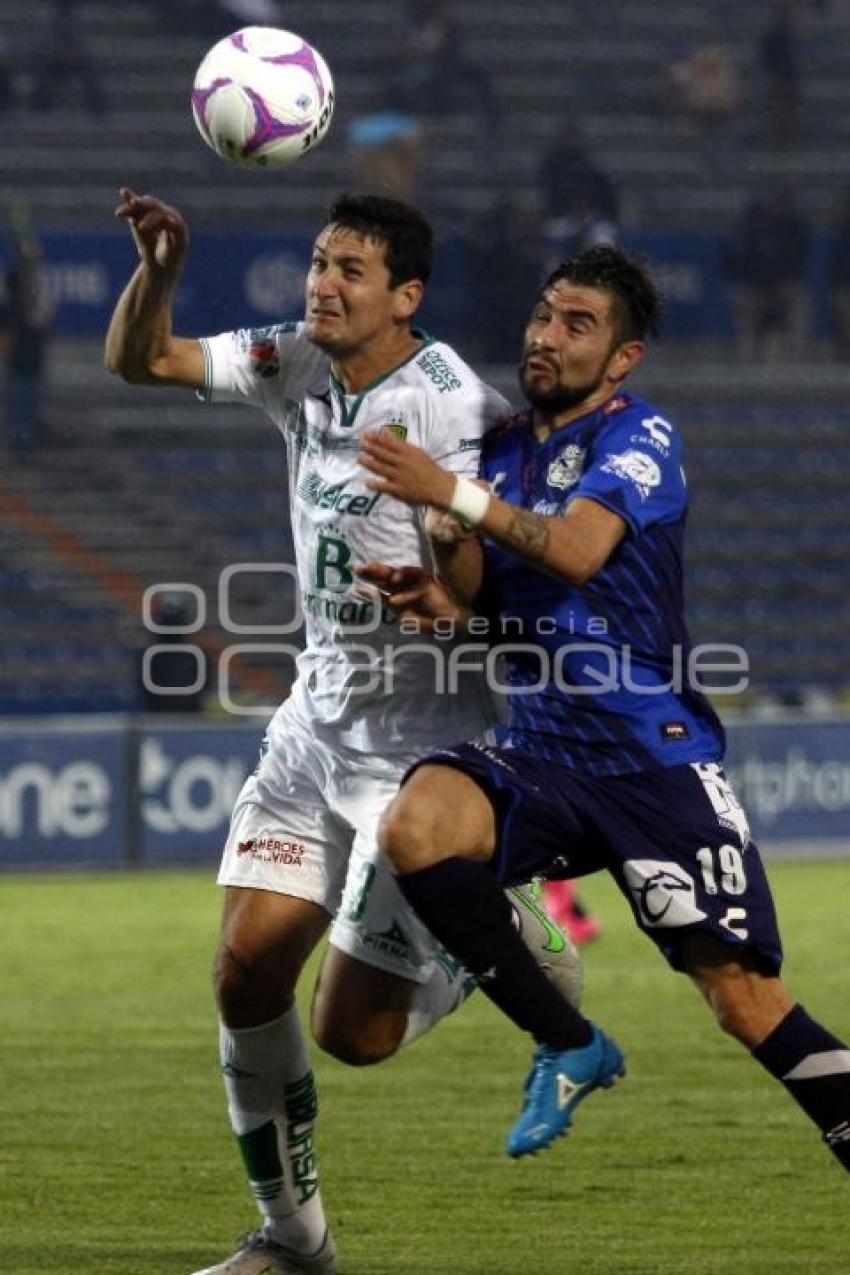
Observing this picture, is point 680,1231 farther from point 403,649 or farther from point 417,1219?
point 403,649

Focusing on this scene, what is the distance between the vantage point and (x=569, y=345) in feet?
18.7

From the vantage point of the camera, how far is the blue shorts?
5.41 m


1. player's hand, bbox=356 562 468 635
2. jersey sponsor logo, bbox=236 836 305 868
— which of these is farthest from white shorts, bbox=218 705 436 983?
player's hand, bbox=356 562 468 635

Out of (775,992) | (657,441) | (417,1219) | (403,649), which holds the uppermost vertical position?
(657,441)

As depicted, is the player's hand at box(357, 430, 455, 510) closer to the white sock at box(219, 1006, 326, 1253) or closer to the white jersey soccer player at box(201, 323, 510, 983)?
the white jersey soccer player at box(201, 323, 510, 983)

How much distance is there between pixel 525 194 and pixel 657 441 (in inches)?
783

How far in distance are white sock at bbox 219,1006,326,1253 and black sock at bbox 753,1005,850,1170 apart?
1.16m

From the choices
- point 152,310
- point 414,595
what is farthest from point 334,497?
point 152,310

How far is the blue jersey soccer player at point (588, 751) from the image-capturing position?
17.5 ft

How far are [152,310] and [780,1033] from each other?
2199 mm

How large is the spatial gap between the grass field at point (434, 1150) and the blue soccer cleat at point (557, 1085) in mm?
613

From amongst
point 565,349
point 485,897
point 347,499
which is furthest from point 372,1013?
point 565,349

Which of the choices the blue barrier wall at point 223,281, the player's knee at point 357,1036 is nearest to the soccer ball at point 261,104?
the player's knee at point 357,1036

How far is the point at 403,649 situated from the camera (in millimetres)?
6078
